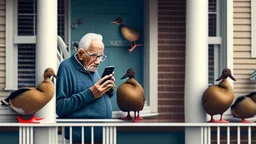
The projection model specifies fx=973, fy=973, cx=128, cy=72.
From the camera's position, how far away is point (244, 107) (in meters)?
13.4

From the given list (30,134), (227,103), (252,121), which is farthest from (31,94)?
(252,121)

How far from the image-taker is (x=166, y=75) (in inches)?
576

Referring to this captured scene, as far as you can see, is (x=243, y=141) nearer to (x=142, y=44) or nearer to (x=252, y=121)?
(x=252, y=121)

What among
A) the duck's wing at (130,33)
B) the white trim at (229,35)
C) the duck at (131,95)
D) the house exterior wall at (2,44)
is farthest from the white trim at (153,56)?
the house exterior wall at (2,44)

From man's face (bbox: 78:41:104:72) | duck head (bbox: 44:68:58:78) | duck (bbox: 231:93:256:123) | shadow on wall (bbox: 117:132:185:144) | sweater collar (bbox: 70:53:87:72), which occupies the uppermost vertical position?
man's face (bbox: 78:41:104:72)

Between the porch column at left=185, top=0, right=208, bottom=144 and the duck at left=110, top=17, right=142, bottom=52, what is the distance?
5.18 ft

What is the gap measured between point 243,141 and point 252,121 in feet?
1.90

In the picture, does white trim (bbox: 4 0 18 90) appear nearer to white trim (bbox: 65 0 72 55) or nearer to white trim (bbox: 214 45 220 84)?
white trim (bbox: 65 0 72 55)

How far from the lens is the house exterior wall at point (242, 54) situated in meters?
14.6

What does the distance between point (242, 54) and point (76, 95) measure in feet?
10.3

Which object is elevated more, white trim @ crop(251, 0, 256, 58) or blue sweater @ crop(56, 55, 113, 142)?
white trim @ crop(251, 0, 256, 58)

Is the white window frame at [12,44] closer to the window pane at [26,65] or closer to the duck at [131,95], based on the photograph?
the window pane at [26,65]

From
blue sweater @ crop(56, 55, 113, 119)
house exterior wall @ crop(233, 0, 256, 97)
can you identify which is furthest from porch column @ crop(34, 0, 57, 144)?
house exterior wall @ crop(233, 0, 256, 97)

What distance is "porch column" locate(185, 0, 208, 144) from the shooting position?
42.9ft
